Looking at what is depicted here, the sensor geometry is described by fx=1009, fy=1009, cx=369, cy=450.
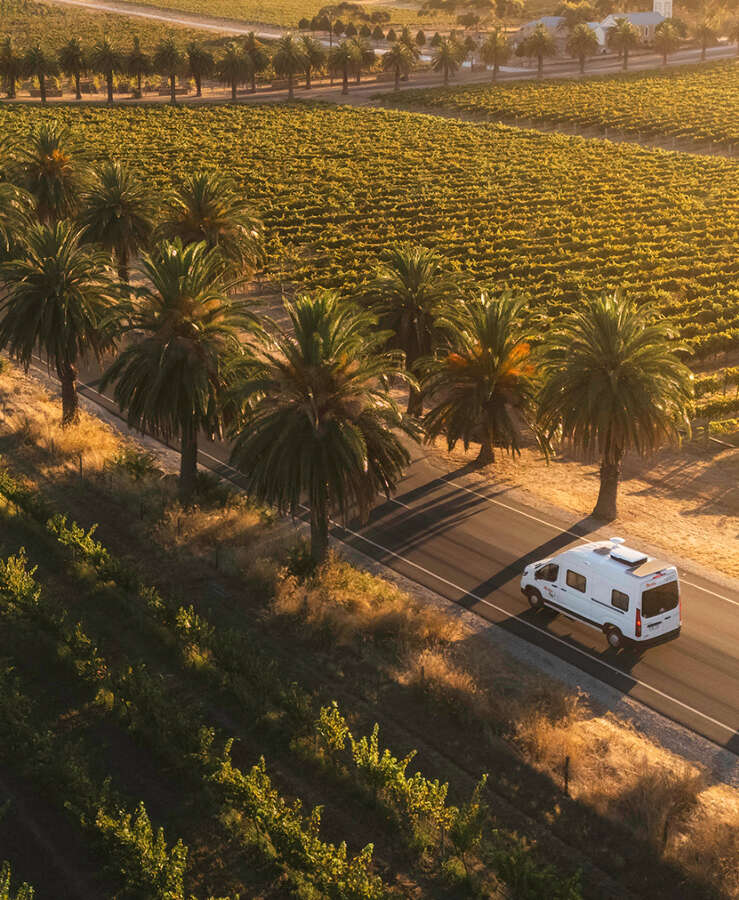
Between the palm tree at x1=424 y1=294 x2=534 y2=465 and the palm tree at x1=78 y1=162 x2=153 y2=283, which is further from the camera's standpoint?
the palm tree at x1=78 y1=162 x2=153 y2=283

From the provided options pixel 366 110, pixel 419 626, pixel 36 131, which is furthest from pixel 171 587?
pixel 366 110

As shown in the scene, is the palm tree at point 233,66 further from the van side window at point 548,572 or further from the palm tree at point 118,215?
the van side window at point 548,572

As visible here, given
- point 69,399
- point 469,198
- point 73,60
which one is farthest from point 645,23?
point 69,399

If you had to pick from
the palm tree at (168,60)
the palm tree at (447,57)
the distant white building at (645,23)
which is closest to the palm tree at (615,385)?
the palm tree at (168,60)

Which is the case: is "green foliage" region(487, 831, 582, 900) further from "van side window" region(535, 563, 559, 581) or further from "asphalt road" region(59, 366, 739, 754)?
"van side window" region(535, 563, 559, 581)

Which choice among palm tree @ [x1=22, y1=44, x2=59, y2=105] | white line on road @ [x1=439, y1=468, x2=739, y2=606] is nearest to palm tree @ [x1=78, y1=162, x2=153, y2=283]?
white line on road @ [x1=439, y1=468, x2=739, y2=606]

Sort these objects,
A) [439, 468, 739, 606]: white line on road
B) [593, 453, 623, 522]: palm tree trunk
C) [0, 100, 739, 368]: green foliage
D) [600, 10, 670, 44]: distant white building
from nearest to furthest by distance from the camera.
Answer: [439, 468, 739, 606]: white line on road, [593, 453, 623, 522]: palm tree trunk, [0, 100, 739, 368]: green foliage, [600, 10, 670, 44]: distant white building

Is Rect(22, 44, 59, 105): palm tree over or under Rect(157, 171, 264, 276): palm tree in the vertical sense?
over
